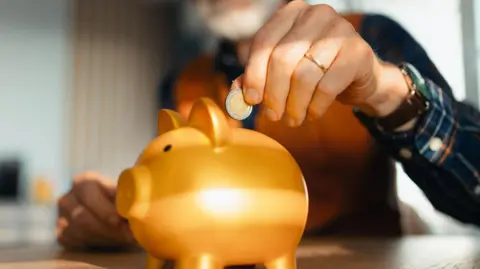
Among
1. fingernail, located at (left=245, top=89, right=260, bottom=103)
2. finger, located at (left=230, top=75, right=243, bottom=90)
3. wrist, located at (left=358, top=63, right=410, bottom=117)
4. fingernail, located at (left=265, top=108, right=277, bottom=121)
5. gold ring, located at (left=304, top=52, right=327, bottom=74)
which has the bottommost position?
wrist, located at (left=358, top=63, right=410, bottom=117)

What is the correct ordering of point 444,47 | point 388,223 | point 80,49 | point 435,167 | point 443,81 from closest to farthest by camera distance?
point 435,167 → point 443,81 → point 388,223 → point 444,47 → point 80,49

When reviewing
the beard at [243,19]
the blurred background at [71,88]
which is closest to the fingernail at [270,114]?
the beard at [243,19]

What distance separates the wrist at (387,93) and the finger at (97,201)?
0.26 meters

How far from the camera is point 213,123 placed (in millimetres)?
286

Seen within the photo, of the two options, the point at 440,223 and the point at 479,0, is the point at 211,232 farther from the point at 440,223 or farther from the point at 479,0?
the point at 479,0

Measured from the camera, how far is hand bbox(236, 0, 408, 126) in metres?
0.32

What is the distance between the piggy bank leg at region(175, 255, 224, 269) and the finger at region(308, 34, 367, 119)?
4.6 inches

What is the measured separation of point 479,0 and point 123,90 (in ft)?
4.98

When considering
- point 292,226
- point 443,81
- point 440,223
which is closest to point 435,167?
point 443,81

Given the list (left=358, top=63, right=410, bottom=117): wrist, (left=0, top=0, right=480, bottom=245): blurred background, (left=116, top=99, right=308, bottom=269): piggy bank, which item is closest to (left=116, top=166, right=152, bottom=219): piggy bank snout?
(left=116, top=99, right=308, bottom=269): piggy bank

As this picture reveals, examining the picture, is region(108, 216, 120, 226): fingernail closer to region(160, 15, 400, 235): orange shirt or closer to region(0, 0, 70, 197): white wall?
region(160, 15, 400, 235): orange shirt

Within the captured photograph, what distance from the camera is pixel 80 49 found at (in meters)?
2.46

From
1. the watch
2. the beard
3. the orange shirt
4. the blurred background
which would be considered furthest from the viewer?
the blurred background

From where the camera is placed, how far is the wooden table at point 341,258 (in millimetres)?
391
